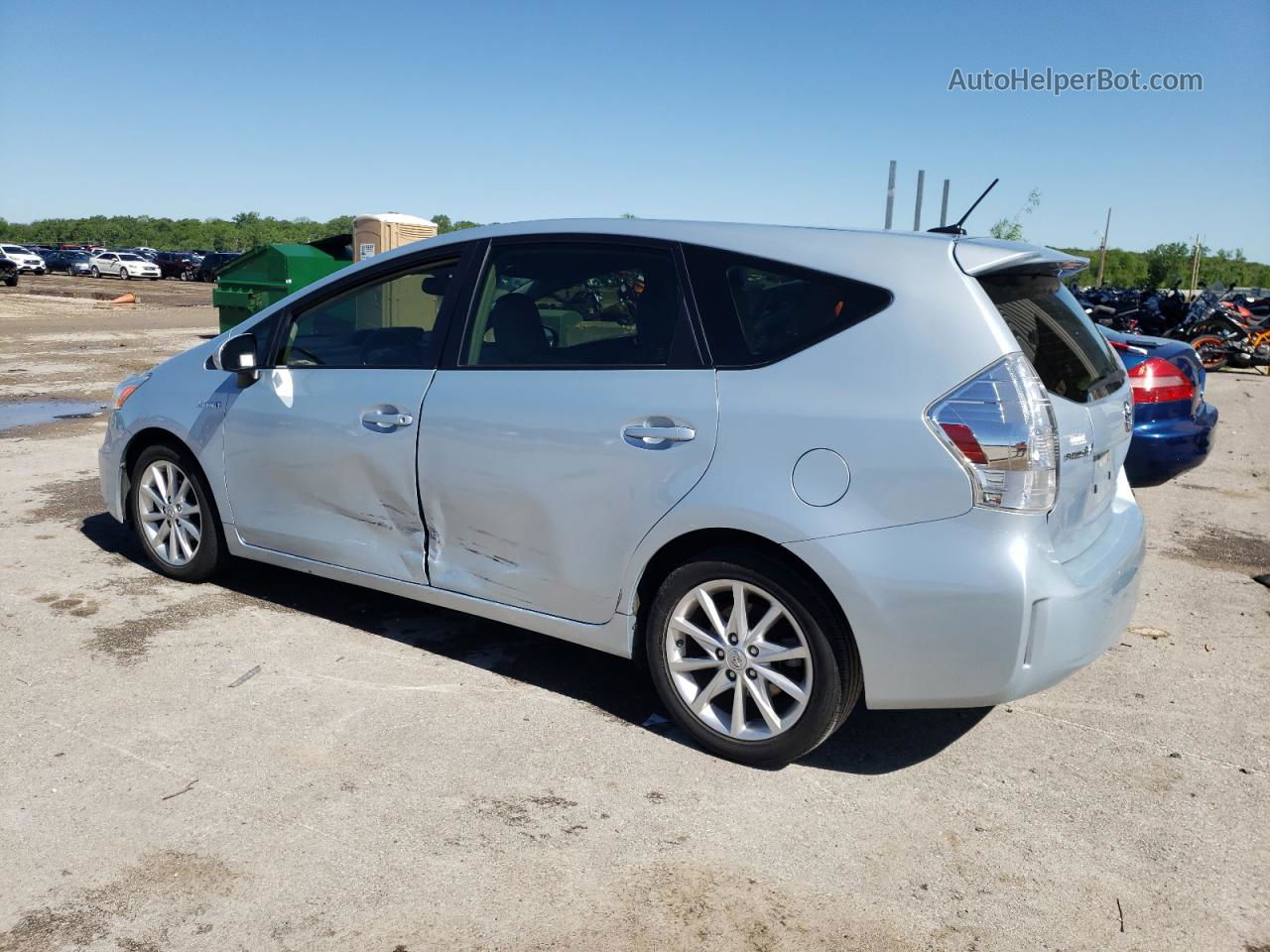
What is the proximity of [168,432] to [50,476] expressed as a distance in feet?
10.7

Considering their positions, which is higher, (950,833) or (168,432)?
(168,432)

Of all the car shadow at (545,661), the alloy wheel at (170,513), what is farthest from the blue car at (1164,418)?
the alloy wheel at (170,513)

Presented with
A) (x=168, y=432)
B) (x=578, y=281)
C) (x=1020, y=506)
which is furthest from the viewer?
(x=168, y=432)

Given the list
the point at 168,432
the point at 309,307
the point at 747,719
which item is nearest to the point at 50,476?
the point at 168,432

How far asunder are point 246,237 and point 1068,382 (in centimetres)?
12545

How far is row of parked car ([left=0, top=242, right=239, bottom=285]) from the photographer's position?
52.1 meters

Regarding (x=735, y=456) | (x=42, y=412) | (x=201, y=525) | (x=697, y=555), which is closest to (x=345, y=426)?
(x=201, y=525)

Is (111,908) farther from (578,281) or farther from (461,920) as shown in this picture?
(578,281)

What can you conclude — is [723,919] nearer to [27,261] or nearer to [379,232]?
[379,232]

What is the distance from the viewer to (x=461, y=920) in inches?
109

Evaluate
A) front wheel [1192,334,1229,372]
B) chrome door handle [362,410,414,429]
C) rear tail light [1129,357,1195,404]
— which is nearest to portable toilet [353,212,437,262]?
rear tail light [1129,357,1195,404]

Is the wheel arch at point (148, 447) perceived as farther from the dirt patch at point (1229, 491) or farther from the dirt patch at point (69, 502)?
the dirt patch at point (1229, 491)

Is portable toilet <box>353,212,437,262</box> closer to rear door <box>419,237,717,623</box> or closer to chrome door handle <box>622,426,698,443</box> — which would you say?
rear door <box>419,237,717,623</box>

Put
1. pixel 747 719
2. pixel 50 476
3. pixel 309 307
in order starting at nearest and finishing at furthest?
pixel 747 719, pixel 309 307, pixel 50 476
